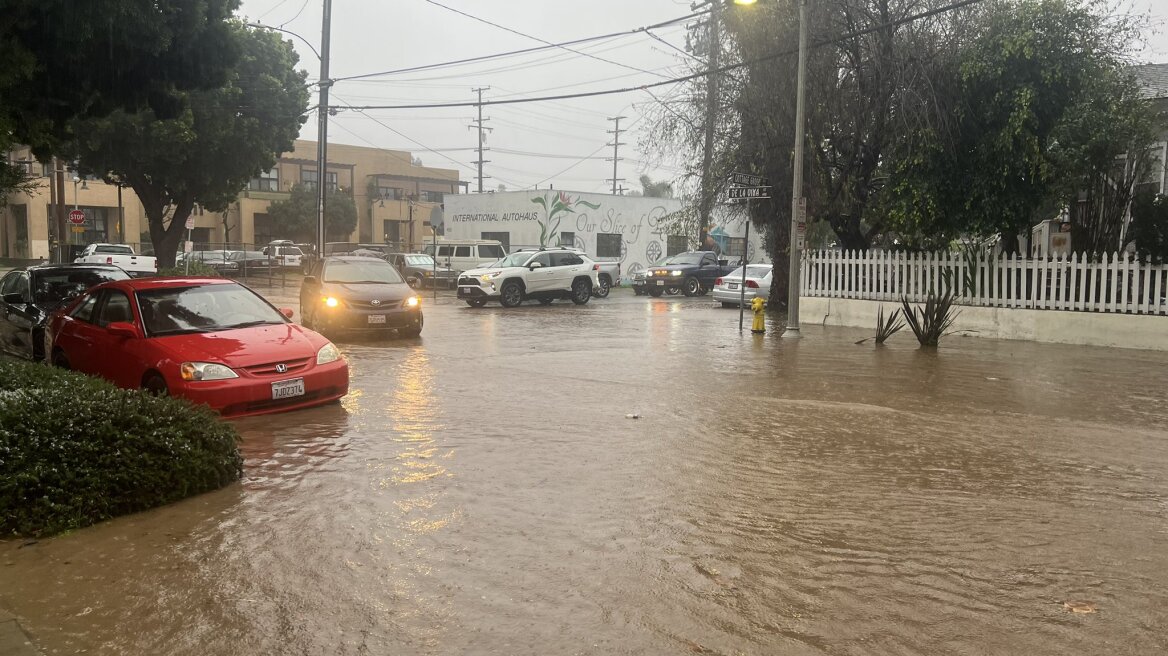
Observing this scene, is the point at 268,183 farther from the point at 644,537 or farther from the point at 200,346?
the point at 644,537

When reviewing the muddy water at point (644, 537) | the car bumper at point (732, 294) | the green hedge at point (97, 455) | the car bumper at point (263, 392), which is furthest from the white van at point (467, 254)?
the green hedge at point (97, 455)

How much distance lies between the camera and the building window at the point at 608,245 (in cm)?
4219

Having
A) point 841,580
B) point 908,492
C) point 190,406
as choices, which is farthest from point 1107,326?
point 190,406

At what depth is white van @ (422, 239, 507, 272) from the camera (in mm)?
36938

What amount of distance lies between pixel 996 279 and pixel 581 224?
25.0 meters

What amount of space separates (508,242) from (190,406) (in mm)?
35721

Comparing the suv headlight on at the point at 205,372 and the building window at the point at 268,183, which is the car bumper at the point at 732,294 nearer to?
the suv headlight on at the point at 205,372

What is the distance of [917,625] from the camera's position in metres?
4.21

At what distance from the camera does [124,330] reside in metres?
9.12

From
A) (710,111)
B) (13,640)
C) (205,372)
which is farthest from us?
(710,111)

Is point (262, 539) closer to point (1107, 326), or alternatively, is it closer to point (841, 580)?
point (841, 580)

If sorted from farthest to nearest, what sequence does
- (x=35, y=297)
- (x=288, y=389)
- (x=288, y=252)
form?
(x=288, y=252), (x=35, y=297), (x=288, y=389)

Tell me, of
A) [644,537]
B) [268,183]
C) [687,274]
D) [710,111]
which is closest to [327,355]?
[644,537]

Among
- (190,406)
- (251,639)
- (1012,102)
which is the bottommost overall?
(251,639)
